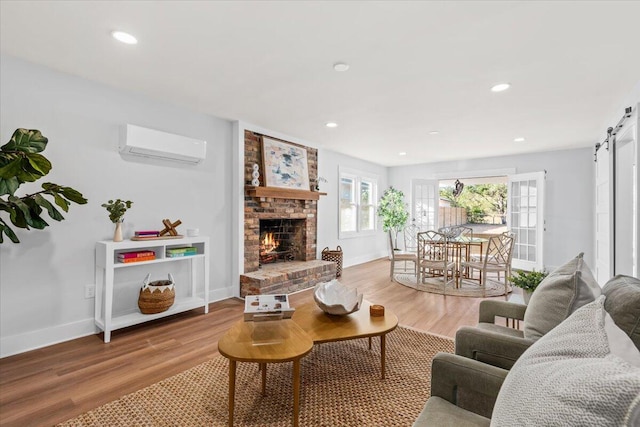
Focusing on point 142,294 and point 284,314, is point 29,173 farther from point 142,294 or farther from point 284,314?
point 284,314

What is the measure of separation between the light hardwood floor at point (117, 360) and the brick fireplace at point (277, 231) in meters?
0.42

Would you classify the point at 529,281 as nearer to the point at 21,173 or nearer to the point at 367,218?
the point at 21,173

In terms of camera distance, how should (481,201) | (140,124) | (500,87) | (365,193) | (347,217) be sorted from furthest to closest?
1. (481,201)
2. (365,193)
3. (347,217)
4. (140,124)
5. (500,87)

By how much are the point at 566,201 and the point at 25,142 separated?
300 inches

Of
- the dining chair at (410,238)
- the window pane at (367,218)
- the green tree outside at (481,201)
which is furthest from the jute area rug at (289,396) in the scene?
the green tree outside at (481,201)

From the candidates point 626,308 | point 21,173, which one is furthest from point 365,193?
point 626,308

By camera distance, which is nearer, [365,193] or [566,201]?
[566,201]

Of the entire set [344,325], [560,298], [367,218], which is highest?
[367,218]

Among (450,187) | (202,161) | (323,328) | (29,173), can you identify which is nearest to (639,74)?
(323,328)

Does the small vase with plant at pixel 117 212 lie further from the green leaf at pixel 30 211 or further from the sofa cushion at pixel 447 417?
the sofa cushion at pixel 447 417

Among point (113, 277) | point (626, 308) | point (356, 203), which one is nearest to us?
point (626, 308)

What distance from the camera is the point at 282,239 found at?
5.56m

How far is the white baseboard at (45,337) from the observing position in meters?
2.55

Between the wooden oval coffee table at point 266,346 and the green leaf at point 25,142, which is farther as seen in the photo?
the green leaf at point 25,142
